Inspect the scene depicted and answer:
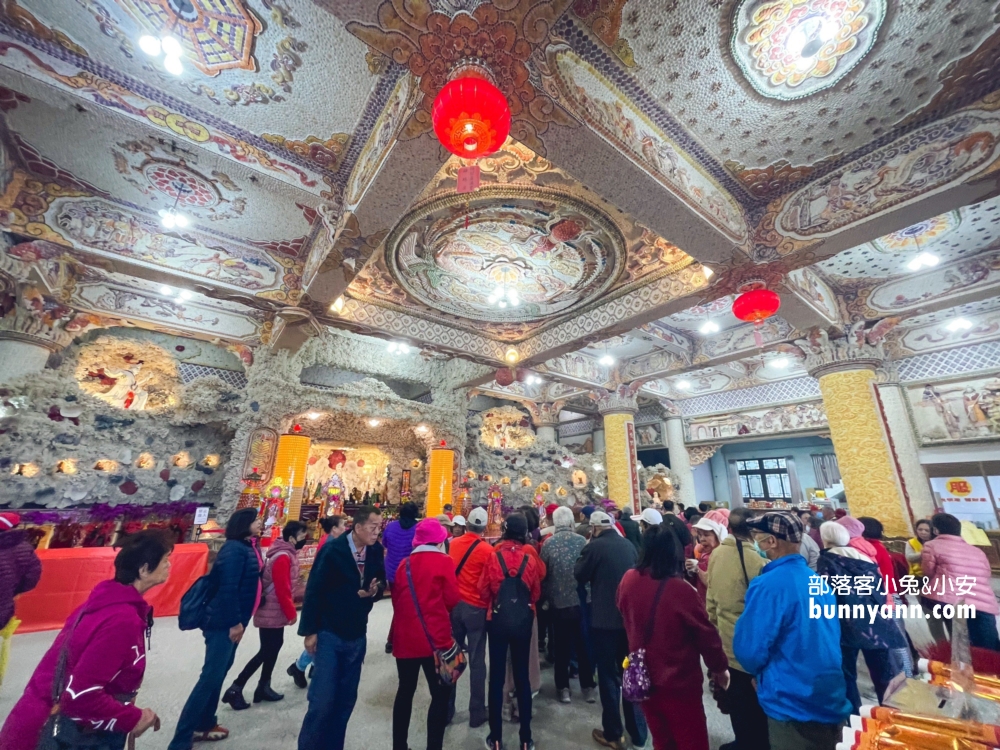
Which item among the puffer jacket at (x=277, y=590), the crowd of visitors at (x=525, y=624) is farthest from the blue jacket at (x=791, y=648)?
the puffer jacket at (x=277, y=590)

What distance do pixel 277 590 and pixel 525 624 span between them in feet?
6.69

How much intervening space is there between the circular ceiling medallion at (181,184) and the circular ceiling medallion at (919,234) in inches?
361

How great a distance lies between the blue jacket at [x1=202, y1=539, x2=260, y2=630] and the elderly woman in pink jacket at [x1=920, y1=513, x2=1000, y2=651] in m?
5.46

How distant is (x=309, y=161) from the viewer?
442 cm

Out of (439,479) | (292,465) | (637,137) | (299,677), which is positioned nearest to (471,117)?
(637,137)

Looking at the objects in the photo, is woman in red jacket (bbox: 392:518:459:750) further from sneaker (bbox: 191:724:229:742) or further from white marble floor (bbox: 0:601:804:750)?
sneaker (bbox: 191:724:229:742)

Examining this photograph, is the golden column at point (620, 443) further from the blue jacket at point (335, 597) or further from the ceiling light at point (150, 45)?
the ceiling light at point (150, 45)

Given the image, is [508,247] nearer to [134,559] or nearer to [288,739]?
[134,559]

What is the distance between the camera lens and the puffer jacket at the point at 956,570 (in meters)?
3.12

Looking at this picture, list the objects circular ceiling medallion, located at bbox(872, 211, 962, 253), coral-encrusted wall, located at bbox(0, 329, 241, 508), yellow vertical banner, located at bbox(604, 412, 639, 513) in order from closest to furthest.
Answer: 1. circular ceiling medallion, located at bbox(872, 211, 962, 253)
2. coral-encrusted wall, located at bbox(0, 329, 241, 508)
3. yellow vertical banner, located at bbox(604, 412, 639, 513)

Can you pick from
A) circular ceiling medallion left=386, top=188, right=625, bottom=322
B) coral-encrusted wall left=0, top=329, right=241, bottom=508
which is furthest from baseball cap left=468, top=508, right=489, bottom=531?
coral-encrusted wall left=0, top=329, right=241, bottom=508

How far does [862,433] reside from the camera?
7.09 m

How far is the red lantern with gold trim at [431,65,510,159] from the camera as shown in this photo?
7.50 ft

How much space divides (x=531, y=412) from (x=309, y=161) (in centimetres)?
1118
